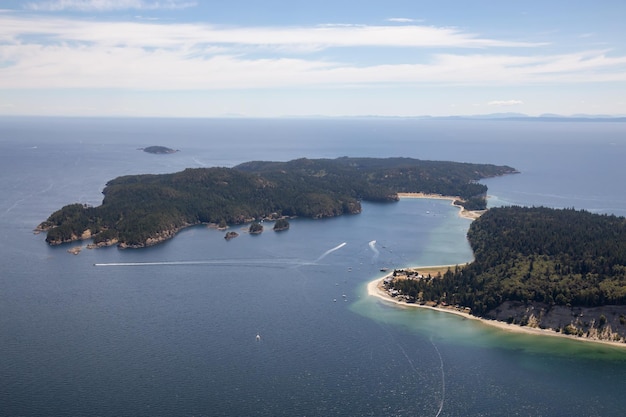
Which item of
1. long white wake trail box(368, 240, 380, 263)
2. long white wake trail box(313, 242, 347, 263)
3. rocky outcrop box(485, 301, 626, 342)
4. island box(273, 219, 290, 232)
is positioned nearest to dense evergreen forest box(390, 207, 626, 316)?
rocky outcrop box(485, 301, 626, 342)

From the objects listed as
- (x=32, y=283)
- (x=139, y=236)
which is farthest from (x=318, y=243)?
(x=32, y=283)

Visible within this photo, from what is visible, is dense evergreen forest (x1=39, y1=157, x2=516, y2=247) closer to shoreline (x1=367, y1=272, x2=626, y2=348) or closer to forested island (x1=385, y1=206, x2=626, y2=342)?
shoreline (x1=367, y1=272, x2=626, y2=348)

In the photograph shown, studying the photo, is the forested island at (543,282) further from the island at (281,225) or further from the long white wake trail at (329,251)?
the island at (281,225)

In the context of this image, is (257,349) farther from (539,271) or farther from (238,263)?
(539,271)

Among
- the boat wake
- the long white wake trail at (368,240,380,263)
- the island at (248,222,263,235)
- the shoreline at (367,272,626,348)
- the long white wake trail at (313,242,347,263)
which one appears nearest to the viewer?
the shoreline at (367,272,626,348)

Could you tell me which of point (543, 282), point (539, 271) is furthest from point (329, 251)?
point (543, 282)

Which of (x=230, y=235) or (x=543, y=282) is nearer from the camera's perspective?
(x=543, y=282)

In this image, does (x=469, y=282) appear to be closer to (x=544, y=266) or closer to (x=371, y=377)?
(x=544, y=266)
